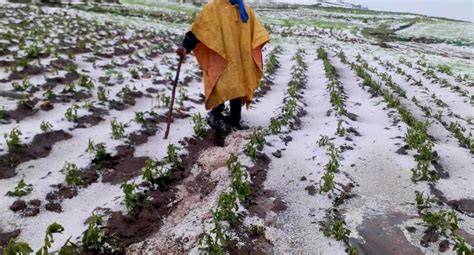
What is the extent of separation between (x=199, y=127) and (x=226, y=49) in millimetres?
1148

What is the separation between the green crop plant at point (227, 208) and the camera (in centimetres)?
411

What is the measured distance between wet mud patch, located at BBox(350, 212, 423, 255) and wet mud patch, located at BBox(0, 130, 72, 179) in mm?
3628

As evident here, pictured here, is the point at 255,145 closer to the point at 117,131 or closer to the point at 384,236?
the point at 117,131

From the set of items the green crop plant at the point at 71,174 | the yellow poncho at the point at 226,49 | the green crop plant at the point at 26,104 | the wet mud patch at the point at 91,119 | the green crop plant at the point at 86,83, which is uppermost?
the yellow poncho at the point at 226,49

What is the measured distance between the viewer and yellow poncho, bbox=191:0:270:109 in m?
6.10

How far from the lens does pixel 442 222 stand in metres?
4.17

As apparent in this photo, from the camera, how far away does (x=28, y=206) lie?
4262 mm

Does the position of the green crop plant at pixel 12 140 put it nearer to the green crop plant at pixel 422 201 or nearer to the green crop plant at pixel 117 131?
the green crop plant at pixel 117 131

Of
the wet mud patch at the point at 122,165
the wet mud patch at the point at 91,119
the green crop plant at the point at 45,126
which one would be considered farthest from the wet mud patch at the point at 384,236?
the green crop plant at the point at 45,126

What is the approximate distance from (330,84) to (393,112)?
1.96 m

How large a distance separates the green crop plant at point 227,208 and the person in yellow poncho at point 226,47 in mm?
2093

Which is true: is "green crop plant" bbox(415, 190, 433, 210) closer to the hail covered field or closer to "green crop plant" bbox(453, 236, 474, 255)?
the hail covered field

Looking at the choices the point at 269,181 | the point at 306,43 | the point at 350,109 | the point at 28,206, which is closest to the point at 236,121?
the point at 269,181

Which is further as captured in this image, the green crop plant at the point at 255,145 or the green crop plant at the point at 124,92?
the green crop plant at the point at 124,92
